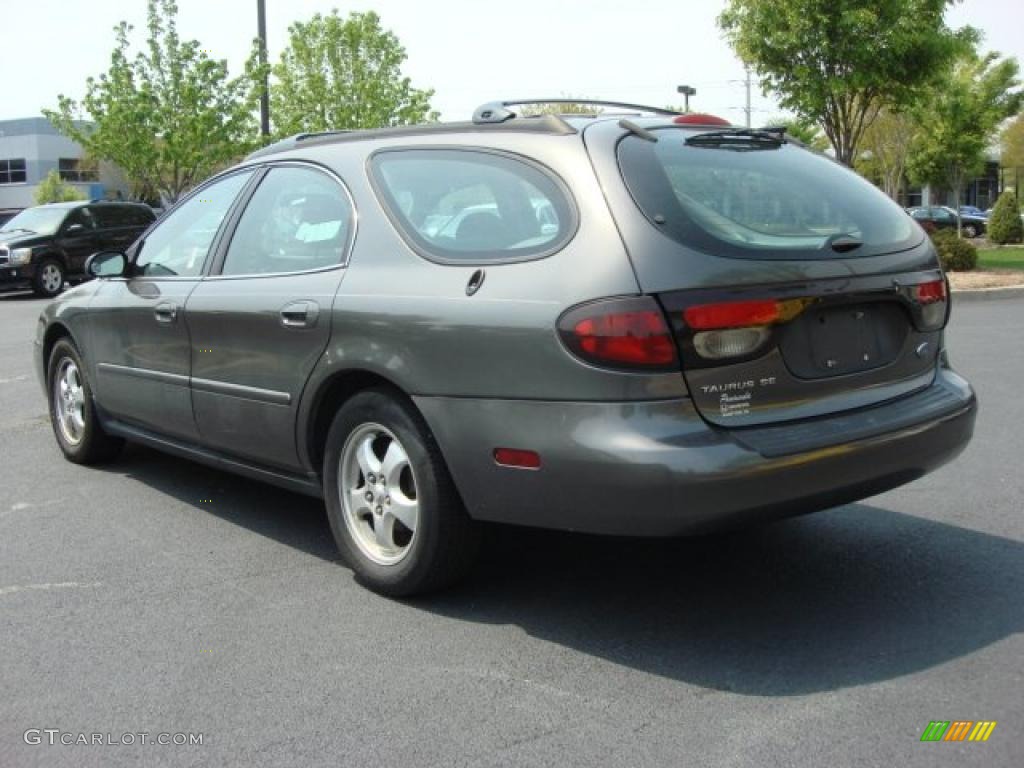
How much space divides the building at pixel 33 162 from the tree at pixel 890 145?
46.5m

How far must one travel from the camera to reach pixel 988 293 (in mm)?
16188

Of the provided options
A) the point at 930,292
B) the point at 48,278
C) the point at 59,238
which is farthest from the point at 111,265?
the point at 59,238

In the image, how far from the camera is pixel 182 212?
5.55m

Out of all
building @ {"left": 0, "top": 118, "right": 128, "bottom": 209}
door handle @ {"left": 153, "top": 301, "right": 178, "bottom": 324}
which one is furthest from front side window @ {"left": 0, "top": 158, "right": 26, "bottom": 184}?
door handle @ {"left": 153, "top": 301, "right": 178, "bottom": 324}

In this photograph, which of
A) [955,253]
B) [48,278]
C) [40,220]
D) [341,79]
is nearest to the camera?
[955,253]

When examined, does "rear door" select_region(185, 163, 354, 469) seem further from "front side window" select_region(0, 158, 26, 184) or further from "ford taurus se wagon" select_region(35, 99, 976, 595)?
"front side window" select_region(0, 158, 26, 184)

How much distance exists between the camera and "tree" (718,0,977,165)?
18.5 metres

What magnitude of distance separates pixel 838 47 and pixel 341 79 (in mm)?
21881

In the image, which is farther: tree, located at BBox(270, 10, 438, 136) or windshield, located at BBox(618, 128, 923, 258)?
tree, located at BBox(270, 10, 438, 136)

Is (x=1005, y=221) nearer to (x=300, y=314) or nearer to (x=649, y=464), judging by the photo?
(x=300, y=314)

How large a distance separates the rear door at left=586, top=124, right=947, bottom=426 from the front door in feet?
7.36

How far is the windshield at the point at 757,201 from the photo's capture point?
3518 mm

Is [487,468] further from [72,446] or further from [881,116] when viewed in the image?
[881,116]

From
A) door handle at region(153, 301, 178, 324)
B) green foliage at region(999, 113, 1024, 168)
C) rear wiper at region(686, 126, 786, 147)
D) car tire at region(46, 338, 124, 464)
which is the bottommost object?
car tire at region(46, 338, 124, 464)
